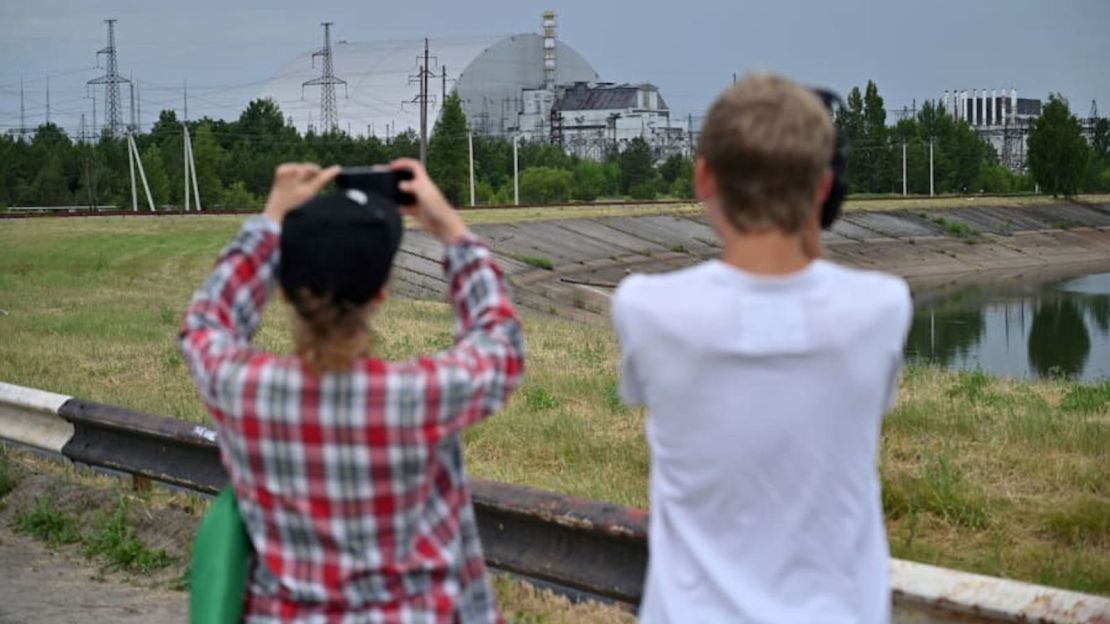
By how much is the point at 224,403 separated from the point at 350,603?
16.9 inches

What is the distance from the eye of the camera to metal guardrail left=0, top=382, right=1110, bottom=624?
175 inches

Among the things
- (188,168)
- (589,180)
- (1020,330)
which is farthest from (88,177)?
(1020,330)

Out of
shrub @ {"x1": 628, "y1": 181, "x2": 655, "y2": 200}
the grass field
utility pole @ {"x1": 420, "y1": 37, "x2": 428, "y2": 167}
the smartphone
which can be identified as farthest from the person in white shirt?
shrub @ {"x1": 628, "y1": 181, "x2": 655, "y2": 200}

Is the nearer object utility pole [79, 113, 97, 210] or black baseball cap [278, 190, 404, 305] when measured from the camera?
black baseball cap [278, 190, 404, 305]

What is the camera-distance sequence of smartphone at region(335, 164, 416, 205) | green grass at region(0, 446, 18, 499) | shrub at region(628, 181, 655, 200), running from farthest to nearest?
1. shrub at region(628, 181, 655, 200)
2. green grass at region(0, 446, 18, 499)
3. smartphone at region(335, 164, 416, 205)

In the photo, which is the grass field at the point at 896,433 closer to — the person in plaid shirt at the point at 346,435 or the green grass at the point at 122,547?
the person in plaid shirt at the point at 346,435

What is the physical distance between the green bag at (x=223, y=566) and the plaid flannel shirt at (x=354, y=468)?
3cm

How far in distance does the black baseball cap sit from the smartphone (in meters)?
0.13

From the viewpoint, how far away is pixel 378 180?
9.87 feet

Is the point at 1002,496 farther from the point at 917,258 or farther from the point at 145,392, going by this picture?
the point at 917,258

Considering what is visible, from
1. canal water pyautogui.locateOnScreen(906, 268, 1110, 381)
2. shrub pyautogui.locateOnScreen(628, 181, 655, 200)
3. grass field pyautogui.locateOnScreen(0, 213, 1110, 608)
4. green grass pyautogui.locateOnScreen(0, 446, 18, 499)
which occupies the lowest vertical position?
canal water pyautogui.locateOnScreen(906, 268, 1110, 381)

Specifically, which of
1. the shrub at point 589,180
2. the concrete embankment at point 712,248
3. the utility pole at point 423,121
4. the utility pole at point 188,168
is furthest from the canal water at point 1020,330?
the shrub at point 589,180

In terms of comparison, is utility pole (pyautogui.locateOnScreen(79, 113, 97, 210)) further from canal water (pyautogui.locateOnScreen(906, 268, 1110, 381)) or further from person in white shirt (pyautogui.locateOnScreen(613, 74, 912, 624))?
person in white shirt (pyautogui.locateOnScreen(613, 74, 912, 624))

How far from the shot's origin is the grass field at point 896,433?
267 inches
